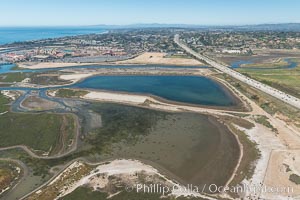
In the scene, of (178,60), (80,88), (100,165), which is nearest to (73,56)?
(178,60)

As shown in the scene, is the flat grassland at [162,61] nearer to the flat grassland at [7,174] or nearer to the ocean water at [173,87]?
the ocean water at [173,87]

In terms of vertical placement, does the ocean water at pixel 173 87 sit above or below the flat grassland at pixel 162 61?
below

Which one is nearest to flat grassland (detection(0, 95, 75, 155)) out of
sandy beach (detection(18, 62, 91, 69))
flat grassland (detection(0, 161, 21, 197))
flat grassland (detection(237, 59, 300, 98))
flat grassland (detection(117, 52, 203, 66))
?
flat grassland (detection(0, 161, 21, 197))

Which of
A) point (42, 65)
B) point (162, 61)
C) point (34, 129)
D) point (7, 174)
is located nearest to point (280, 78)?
point (162, 61)

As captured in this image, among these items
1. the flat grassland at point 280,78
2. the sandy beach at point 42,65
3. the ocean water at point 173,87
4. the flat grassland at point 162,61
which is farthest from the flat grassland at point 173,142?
the sandy beach at point 42,65

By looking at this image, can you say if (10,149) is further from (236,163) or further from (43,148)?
(236,163)

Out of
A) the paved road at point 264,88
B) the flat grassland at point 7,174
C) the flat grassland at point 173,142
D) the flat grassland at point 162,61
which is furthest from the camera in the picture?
the flat grassland at point 162,61

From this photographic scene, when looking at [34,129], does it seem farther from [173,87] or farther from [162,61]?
[162,61]

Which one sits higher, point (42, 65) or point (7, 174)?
point (42, 65)
